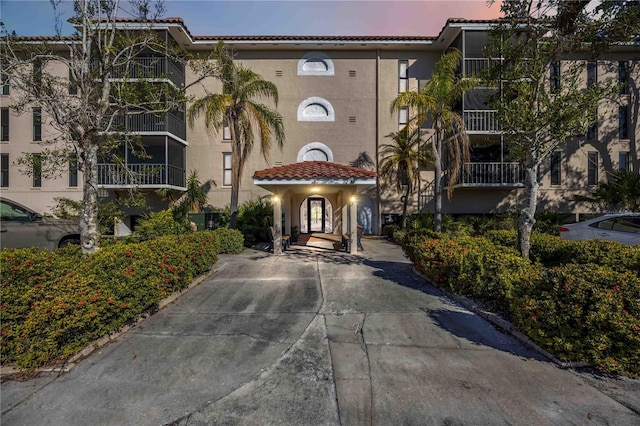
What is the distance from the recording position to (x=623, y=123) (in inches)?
619

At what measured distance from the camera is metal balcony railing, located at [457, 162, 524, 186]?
14.5 m

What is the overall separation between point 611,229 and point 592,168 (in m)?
10.1

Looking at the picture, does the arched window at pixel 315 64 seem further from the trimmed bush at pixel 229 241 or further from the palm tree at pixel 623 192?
the palm tree at pixel 623 192

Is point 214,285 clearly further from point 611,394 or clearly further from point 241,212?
point 241,212

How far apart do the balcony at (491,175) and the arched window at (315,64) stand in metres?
9.70

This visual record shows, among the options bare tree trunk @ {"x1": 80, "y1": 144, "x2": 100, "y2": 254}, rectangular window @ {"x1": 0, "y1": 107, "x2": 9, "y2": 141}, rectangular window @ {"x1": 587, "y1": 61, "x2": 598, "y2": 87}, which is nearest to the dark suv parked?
bare tree trunk @ {"x1": 80, "y1": 144, "x2": 100, "y2": 254}

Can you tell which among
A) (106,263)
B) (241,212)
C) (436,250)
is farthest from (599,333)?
(241,212)

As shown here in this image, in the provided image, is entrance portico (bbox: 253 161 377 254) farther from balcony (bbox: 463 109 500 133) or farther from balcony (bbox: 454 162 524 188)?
balcony (bbox: 463 109 500 133)

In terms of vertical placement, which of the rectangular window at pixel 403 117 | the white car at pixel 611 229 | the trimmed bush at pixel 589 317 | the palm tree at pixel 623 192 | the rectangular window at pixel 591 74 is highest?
the rectangular window at pixel 591 74

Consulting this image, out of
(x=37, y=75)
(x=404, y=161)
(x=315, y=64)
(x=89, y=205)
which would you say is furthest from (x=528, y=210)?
(x=315, y=64)

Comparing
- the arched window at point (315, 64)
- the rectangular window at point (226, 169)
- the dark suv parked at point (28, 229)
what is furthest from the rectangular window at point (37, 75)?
the arched window at point (315, 64)

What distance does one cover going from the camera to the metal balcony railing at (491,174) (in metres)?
14.5

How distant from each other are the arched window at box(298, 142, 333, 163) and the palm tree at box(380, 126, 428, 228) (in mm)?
3170

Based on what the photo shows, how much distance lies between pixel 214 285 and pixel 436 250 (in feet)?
18.2
